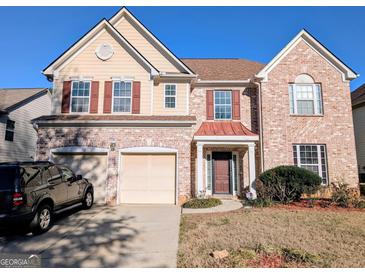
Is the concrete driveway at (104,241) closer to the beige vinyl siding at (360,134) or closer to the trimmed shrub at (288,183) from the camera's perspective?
the trimmed shrub at (288,183)

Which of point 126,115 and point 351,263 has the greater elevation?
point 126,115

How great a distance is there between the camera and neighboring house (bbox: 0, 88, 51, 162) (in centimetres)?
1697

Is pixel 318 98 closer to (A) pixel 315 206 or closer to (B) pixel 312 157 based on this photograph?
(B) pixel 312 157

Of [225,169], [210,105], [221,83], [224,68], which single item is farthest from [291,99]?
[225,169]

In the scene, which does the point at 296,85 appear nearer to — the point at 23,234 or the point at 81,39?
the point at 81,39

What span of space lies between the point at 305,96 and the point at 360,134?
739cm

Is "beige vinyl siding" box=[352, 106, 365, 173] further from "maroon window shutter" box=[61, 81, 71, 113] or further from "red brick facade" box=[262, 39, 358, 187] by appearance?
"maroon window shutter" box=[61, 81, 71, 113]

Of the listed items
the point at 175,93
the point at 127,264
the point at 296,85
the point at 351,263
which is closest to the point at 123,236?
the point at 127,264

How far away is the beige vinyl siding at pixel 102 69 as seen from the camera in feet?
39.7

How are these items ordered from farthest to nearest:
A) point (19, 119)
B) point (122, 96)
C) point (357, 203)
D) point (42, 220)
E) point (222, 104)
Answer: point (19, 119) → point (222, 104) → point (122, 96) → point (357, 203) → point (42, 220)

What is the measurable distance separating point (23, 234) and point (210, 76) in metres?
11.4

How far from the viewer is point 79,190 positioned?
8758 mm

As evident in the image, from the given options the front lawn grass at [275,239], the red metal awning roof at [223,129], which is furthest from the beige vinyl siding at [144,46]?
the front lawn grass at [275,239]

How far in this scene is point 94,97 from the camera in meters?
12.0
